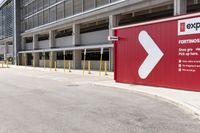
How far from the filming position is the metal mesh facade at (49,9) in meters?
35.7

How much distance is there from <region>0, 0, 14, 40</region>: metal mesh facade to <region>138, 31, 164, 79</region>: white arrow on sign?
5015cm

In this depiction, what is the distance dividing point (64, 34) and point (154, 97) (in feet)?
114

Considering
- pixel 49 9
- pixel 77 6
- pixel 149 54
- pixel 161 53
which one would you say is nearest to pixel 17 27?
pixel 49 9

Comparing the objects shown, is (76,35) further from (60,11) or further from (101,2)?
(101,2)

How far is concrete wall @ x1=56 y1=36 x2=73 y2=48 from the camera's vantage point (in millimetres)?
41681

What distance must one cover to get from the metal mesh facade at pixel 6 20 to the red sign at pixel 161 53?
1918 inches

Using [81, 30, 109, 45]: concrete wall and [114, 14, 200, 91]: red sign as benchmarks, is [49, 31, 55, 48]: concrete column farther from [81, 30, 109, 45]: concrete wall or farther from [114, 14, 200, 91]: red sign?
[114, 14, 200, 91]: red sign

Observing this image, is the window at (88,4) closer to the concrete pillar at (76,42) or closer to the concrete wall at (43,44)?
the concrete pillar at (76,42)

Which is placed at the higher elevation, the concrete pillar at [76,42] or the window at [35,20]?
the window at [35,20]

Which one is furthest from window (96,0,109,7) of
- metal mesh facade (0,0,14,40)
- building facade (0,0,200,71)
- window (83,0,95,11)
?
metal mesh facade (0,0,14,40)

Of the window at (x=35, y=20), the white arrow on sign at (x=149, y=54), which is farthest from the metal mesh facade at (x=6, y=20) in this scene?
the white arrow on sign at (x=149, y=54)

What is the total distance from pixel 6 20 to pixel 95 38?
126 feet

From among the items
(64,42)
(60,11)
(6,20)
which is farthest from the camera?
(6,20)

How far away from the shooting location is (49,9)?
45875 millimetres
